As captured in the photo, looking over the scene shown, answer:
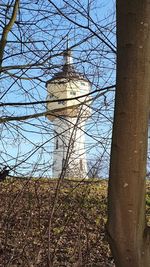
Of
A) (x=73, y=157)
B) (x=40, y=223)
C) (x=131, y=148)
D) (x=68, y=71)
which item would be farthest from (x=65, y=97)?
(x=131, y=148)

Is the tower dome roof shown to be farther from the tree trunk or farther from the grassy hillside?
the tree trunk

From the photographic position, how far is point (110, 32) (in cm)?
365

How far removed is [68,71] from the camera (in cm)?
475

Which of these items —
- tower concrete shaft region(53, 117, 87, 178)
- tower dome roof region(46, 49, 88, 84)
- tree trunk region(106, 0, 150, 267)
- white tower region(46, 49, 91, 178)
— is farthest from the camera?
tower dome roof region(46, 49, 88, 84)

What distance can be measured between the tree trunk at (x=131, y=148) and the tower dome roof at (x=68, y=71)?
2963 mm

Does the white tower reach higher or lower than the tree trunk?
higher

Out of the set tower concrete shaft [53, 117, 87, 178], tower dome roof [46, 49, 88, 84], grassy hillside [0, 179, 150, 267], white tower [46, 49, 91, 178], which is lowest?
grassy hillside [0, 179, 150, 267]

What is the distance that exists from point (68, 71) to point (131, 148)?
10.9ft

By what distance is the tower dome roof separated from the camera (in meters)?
4.62

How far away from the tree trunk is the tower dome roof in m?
2.96

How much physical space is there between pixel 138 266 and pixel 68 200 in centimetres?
121

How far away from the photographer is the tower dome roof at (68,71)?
4621 mm

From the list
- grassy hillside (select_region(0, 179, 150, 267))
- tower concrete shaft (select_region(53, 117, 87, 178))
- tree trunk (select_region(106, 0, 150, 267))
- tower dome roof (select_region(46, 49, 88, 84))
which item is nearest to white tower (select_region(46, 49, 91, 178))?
tower dome roof (select_region(46, 49, 88, 84))

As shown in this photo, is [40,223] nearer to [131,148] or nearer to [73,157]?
Result: [73,157]
